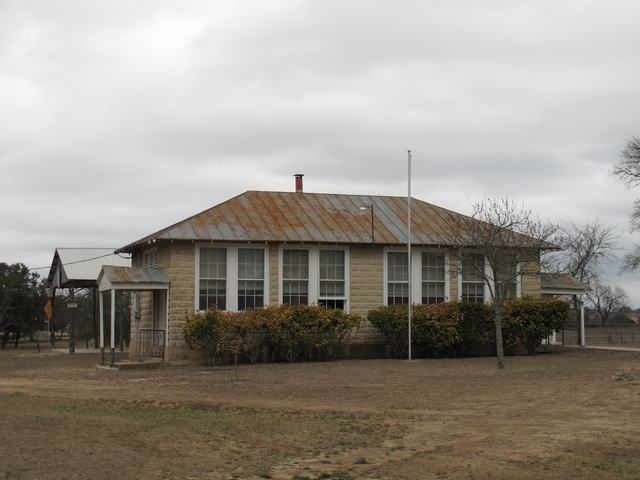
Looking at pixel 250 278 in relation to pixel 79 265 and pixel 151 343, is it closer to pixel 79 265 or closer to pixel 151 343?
pixel 151 343

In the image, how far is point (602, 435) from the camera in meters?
11.2

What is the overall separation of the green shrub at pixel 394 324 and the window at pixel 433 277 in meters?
1.73

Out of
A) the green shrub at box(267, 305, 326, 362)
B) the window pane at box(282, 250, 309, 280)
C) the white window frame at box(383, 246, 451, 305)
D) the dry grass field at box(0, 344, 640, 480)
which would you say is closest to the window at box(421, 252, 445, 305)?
the white window frame at box(383, 246, 451, 305)

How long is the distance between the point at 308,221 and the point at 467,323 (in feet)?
20.6

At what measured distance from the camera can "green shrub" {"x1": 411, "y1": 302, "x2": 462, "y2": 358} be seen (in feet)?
80.5

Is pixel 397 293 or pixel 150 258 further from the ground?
pixel 150 258

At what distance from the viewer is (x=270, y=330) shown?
23.3 metres

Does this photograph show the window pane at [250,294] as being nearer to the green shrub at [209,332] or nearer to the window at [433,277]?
the green shrub at [209,332]

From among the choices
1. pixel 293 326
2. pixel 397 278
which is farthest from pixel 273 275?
pixel 397 278

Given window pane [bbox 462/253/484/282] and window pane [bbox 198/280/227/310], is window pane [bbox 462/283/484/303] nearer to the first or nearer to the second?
window pane [bbox 462/253/484/282]

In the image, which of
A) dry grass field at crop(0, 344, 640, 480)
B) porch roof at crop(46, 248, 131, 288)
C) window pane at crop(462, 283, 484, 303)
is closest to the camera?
dry grass field at crop(0, 344, 640, 480)

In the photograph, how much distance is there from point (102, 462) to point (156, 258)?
16382 millimetres

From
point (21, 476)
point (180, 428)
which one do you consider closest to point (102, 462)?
point (21, 476)

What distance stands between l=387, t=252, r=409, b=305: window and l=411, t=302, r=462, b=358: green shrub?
1236mm
